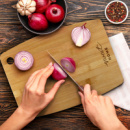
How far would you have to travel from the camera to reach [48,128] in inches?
57.6

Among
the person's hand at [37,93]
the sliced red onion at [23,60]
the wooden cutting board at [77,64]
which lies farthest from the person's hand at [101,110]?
the sliced red onion at [23,60]

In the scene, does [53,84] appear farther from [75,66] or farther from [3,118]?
[3,118]

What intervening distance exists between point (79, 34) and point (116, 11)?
1.13 ft

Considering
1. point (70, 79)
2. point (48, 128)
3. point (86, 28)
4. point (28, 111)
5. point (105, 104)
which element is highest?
point (86, 28)

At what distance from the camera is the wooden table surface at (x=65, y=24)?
1440mm

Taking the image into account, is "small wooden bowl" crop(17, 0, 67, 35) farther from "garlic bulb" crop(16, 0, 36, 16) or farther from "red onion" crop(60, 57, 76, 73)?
"red onion" crop(60, 57, 76, 73)

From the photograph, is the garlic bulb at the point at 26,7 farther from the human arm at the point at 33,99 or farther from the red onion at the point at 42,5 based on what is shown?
the human arm at the point at 33,99

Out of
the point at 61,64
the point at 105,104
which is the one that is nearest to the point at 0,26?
the point at 61,64

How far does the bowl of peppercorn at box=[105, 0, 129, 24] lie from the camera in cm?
142

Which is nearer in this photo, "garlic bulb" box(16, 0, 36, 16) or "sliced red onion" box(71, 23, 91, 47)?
"garlic bulb" box(16, 0, 36, 16)

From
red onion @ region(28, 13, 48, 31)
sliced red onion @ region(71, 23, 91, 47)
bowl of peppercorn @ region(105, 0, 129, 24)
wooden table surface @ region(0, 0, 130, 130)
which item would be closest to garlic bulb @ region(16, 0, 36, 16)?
red onion @ region(28, 13, 48, 31)

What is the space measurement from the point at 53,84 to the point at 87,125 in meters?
0.42

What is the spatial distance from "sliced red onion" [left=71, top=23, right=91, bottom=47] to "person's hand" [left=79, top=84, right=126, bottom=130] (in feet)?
1.02

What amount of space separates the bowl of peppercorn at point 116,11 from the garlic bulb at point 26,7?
1.80 ft
